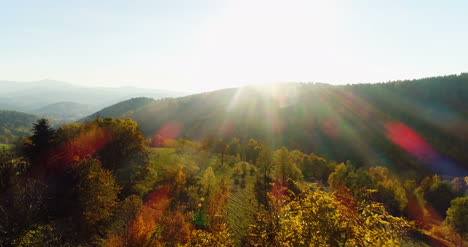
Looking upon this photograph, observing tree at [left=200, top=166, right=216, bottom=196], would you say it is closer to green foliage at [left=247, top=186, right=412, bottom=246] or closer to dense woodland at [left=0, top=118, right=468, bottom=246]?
dense woodland at [left=0, top=118, right=468, bottom=246]

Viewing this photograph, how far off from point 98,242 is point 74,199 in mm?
7542

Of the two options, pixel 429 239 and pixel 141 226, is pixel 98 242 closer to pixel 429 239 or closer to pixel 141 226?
pixel 141 226

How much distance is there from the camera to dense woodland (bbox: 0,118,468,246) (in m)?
16.4

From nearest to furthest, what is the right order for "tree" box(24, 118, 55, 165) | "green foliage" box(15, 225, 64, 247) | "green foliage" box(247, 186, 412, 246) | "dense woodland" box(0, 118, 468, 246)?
1. "green foliage" box(247, 186, 412, 246)
2. "dense woodland" box(0, 118, 468, 246)
3. "green foliage" box(15, 225, 64, 247)
4. "tree" box(24, 118, 55, 165)

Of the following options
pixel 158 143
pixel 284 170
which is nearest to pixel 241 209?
pixel 284 170

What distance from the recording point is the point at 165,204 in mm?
44844

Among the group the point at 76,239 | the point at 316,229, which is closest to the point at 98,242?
the point at 76,239

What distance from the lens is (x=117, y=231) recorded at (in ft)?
109

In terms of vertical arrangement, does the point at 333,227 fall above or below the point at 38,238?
above

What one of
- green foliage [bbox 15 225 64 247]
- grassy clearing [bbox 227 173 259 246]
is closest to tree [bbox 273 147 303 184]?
grassy clearing [bbox 227 173 259 246]

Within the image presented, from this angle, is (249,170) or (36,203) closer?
(36,203)

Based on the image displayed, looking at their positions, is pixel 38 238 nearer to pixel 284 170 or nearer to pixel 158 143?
pixel 284 170

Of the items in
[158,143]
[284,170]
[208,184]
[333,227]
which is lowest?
[158,143]

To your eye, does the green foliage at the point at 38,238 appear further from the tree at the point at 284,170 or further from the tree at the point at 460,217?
the tree at the point at 460,217
